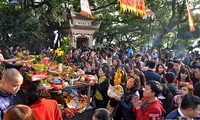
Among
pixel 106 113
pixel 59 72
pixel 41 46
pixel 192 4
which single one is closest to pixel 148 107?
pixel 106 113

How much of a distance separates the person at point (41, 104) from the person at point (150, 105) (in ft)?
3.70

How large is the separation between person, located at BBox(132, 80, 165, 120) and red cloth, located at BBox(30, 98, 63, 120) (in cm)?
113

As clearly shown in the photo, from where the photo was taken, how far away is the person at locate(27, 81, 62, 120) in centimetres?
292

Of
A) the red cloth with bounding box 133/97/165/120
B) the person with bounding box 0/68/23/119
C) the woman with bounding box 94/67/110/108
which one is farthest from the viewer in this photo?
the woman with bounding box 94/67/110/108

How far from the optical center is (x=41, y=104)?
2969 mm

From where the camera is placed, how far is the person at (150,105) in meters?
3.51

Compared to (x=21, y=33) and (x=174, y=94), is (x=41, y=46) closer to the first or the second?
(x=21, y=33)

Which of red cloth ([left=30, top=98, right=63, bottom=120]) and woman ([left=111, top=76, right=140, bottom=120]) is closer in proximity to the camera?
red cloth ([left=30, top=98, right=63, bottom=120])

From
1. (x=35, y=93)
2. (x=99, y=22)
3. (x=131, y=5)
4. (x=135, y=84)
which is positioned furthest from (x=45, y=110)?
(x=99, y=22)

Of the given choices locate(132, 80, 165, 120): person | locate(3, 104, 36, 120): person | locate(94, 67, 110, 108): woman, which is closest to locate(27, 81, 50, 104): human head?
locate(3, 104, 36, 120): person

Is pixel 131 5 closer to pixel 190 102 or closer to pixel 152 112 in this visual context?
pixel 152 112

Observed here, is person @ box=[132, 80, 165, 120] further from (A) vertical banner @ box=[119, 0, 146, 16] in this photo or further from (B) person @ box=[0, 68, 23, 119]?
(A) vertical banner @ box=[119, 0, 146, 16]

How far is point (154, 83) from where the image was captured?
369 centimetres

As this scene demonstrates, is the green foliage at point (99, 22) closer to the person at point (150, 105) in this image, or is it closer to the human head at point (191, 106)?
the person at point (150, 105)
